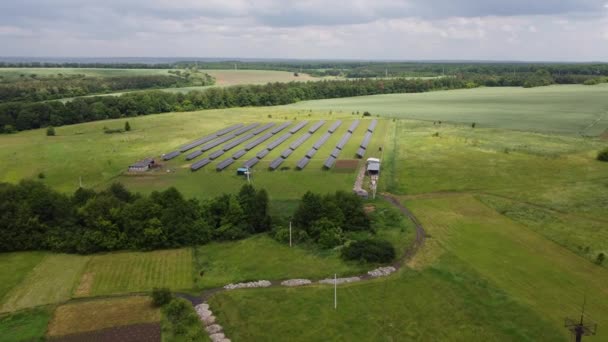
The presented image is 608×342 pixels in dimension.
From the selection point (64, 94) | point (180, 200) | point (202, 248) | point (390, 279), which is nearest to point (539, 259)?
point (390, 279)

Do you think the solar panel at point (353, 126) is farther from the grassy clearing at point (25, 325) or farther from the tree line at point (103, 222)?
the grassy clearing at point (25, 325)

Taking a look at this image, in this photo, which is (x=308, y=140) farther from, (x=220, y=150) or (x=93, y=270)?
A: (x=93, y=270)

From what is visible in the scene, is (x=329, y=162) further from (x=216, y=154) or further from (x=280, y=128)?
(x=280, y=128)

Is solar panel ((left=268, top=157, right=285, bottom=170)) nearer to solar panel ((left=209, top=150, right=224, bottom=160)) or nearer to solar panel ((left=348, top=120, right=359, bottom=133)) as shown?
solar panel ((left=209, top=150, right=224, bottom=160))

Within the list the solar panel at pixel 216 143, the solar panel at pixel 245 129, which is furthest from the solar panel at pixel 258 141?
the solar panel at pixel 245 129

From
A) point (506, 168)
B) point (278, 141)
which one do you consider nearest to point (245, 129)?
point (278, 141)

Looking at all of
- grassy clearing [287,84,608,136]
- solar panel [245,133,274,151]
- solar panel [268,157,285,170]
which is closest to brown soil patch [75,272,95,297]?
solar panel [268,157,285,170]

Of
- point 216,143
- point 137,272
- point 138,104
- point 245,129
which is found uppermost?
point 138,104
